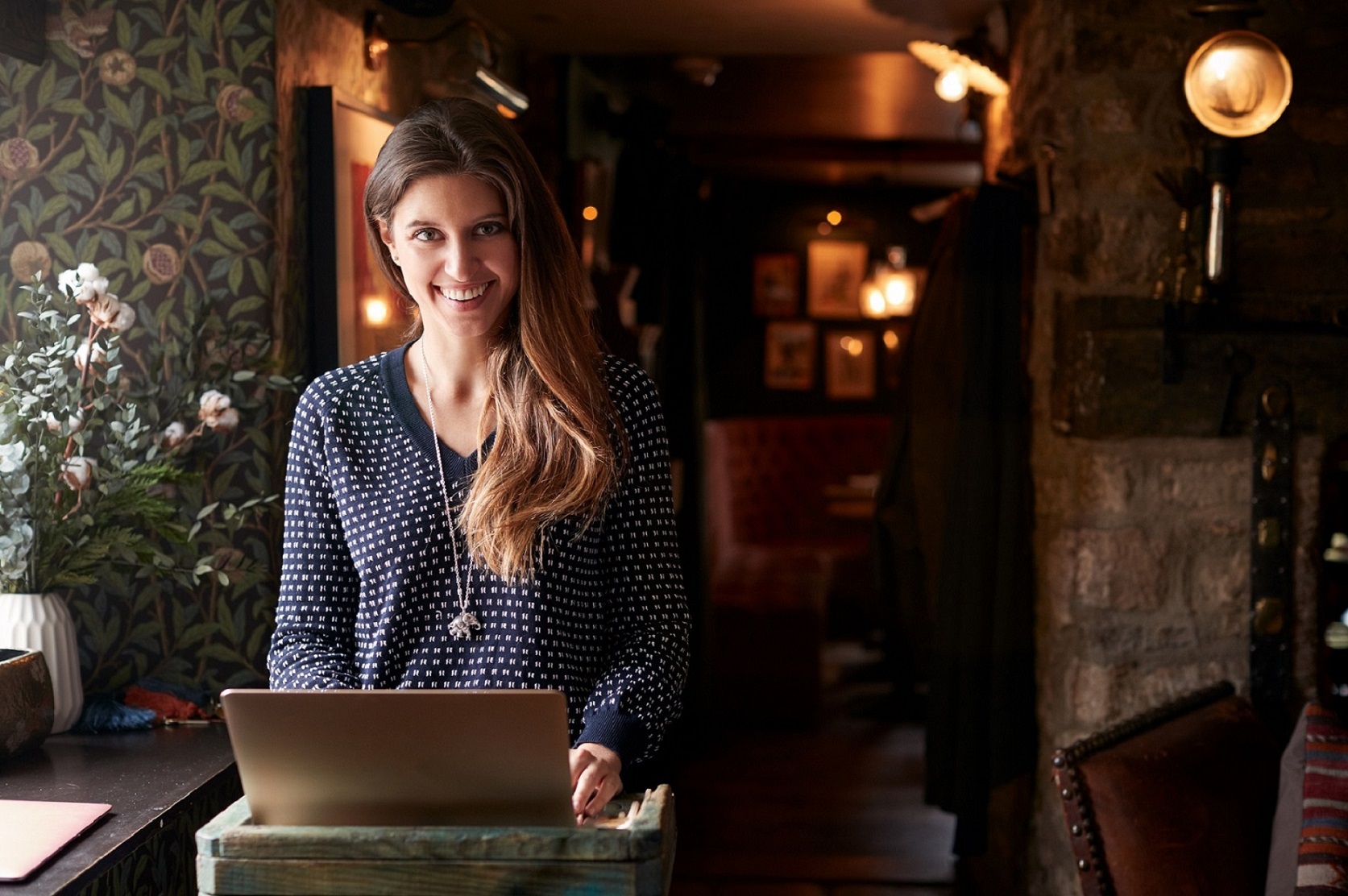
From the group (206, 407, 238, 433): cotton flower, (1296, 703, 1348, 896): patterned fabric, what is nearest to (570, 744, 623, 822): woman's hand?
(206, 407, 238, 433): cotton flower


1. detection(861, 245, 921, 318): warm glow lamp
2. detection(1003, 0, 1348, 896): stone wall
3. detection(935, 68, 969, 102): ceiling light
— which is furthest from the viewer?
detection(861, 245, 921, 318): warm glow lamp

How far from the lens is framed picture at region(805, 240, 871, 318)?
8.25 metres

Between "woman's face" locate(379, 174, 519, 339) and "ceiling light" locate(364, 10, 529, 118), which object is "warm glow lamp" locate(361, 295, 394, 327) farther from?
"woman's face" locate(379, 174, 519, 339)

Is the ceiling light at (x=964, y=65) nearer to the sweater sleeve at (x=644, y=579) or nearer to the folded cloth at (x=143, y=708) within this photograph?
the sweater sleeve at (x=644, y=579)

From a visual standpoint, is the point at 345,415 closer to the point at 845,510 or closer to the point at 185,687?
the point at 185,687

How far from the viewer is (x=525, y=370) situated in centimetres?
159

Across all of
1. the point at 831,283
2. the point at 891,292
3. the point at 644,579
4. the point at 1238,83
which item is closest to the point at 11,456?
the point at 644,579

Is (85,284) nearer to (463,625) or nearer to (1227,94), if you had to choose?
(463,625)

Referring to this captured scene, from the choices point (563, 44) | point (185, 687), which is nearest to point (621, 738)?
point (185, 687)

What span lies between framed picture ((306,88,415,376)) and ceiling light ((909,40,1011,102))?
1848 millimetres

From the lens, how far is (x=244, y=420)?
2.39 metres

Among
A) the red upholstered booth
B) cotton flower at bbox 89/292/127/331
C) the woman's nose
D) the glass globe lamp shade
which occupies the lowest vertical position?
the red upholstered booth

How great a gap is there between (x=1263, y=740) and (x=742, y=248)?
19.6 ft

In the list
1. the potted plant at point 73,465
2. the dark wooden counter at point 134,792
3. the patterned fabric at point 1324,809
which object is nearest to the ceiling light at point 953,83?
the patterned fabric at point 1324,809
